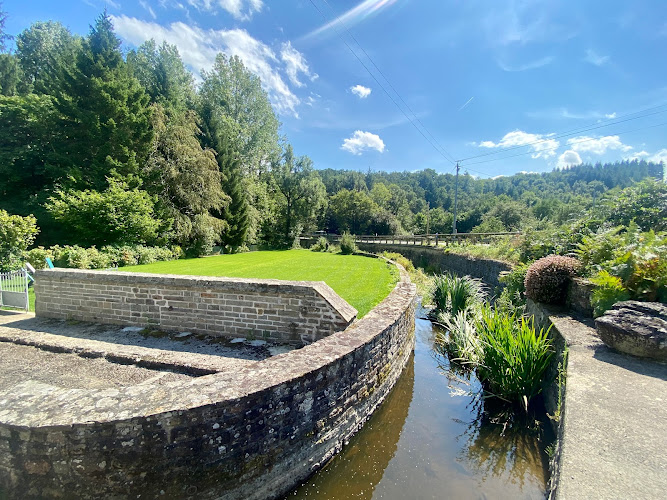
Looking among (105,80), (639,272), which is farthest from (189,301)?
(105,80)

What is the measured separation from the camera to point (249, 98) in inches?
1251

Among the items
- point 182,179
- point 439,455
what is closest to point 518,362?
point 439,455

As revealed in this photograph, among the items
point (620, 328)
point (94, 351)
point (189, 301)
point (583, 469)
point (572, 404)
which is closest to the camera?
point (583, 469)

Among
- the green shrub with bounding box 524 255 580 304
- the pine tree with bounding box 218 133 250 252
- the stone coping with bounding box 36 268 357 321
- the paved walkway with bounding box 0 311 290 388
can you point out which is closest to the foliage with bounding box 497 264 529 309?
the green shrub with bounding box 524 255 580 304

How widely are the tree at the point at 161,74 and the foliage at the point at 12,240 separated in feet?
53.0

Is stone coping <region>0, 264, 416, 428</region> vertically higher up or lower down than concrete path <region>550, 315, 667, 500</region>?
higher up

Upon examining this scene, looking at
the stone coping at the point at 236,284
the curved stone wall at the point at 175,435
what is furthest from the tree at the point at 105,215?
the curved stone wall at the point at 175,435

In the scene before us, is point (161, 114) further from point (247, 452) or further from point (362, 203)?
point (362, 203)

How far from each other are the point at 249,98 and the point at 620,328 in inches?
1383

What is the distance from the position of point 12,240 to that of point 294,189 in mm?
27788

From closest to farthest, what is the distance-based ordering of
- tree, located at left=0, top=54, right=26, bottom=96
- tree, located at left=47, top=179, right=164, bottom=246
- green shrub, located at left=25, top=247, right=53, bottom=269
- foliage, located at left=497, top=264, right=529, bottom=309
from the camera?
1. foliage, located at left=497, top=264, right=529, bottom=309
2. green shrub, located at left=25, top=247, right=53, bottom=269
3. tree, located at left=47, top=179, right=164, bottom=246
4. tree, located at left=0, top=54, right=26, bottom=96

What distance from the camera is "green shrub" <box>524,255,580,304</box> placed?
5906mm

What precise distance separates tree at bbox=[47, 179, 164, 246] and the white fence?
943cm

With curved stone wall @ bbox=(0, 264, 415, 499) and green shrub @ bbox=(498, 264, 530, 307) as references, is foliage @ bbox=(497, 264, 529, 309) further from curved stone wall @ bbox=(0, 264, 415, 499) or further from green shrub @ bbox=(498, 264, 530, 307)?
curved stone wall @ bbox=(0, 264, 415, 499)
